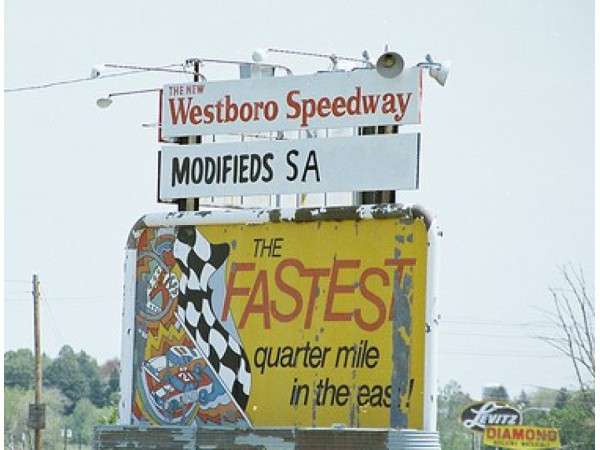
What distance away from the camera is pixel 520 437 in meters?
74.3

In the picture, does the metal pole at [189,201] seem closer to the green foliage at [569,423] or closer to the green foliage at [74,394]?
the green foliage at [569,423]

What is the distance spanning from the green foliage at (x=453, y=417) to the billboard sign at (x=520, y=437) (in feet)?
19.4

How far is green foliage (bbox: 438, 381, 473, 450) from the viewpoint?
8250 cm

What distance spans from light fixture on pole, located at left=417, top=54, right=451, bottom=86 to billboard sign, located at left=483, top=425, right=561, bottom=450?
62921mm

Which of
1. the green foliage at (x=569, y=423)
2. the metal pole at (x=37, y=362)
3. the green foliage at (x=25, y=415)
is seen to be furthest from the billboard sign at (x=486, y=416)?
the metal pole at (x=37, y=362)

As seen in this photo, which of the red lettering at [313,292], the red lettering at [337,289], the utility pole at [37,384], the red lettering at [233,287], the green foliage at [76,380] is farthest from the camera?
the green foliage at [76,380]

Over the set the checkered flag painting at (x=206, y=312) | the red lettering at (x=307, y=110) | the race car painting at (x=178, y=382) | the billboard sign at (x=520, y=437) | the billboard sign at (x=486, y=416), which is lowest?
the billboard sign at (x=520, y=437)

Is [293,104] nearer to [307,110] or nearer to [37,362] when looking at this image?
[307,110]

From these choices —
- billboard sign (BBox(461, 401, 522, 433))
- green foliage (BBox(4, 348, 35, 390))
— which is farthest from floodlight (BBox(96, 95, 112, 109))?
billboard sign (BBox(461, 401, 522, 433))

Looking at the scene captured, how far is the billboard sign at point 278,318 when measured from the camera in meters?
11.1

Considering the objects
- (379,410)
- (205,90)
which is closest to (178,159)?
(205,90)

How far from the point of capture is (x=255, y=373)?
1159 cm

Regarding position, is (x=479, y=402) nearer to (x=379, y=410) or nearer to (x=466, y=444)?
(x=466, y=444)

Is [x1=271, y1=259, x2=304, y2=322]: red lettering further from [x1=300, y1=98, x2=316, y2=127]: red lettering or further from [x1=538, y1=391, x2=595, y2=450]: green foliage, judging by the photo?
[x1=538, y1=391, x2=595, y2=450]: green foliage
